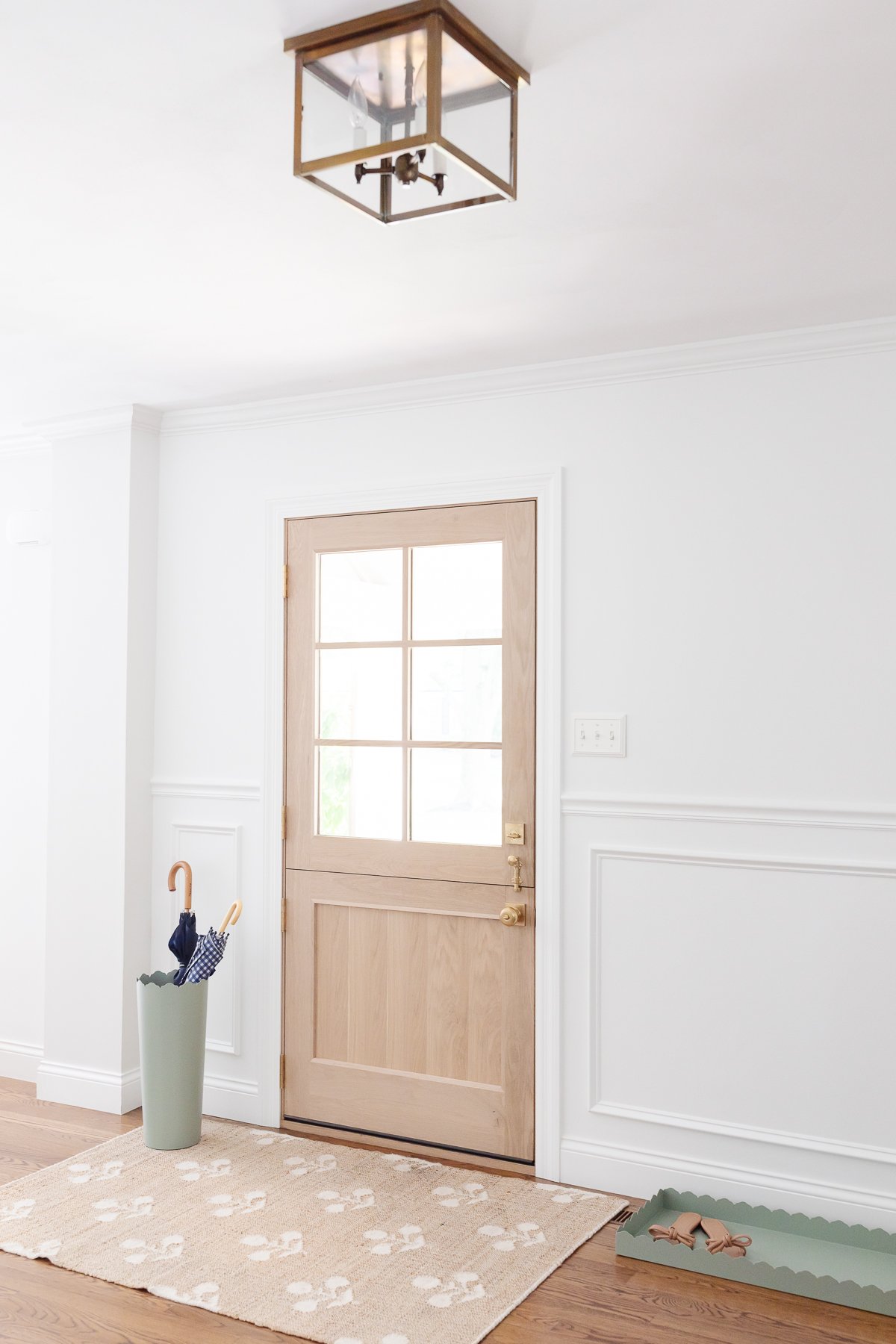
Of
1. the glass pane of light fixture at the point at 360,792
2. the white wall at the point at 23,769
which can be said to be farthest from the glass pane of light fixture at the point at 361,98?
the white wall at the point at 23,769

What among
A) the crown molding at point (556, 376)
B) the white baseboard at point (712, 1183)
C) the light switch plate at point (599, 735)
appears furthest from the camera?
the light switch plate at point (599, 735)

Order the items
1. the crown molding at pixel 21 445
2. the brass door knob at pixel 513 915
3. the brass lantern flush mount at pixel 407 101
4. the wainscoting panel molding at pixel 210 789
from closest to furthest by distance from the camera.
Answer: the brass lantern flush mount at pixel 407 101 → the brass door knob at pixel 513 915 → the wainscoting panel molding at pixel 210 789 → the crown molding at pixel 21 445

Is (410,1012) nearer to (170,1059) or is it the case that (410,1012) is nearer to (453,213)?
(170,1059)

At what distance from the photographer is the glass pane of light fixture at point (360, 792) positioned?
381 cm

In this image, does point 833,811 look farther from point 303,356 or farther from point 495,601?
point 303,356

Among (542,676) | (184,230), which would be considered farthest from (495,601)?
(184,230)

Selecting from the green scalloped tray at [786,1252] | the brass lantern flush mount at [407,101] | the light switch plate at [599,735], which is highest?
the brass lantern flush mount at [407,101]

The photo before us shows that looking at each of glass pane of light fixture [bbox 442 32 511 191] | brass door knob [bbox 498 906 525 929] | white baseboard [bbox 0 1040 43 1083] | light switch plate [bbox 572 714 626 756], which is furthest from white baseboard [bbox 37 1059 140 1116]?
glass pane of light fixture [bbox 442 32 511 191]

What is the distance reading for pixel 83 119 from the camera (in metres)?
2.11

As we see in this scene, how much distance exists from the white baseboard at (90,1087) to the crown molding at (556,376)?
231cm

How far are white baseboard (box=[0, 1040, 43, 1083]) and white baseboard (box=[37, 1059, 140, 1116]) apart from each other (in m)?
0.22

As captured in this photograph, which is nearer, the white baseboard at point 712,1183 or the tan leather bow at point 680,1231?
the tan leather bow at point 680,1231

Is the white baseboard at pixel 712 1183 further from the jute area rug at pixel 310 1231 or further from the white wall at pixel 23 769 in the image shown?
the white wall at pixel 23 769

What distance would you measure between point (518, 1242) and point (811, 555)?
6.54ft
